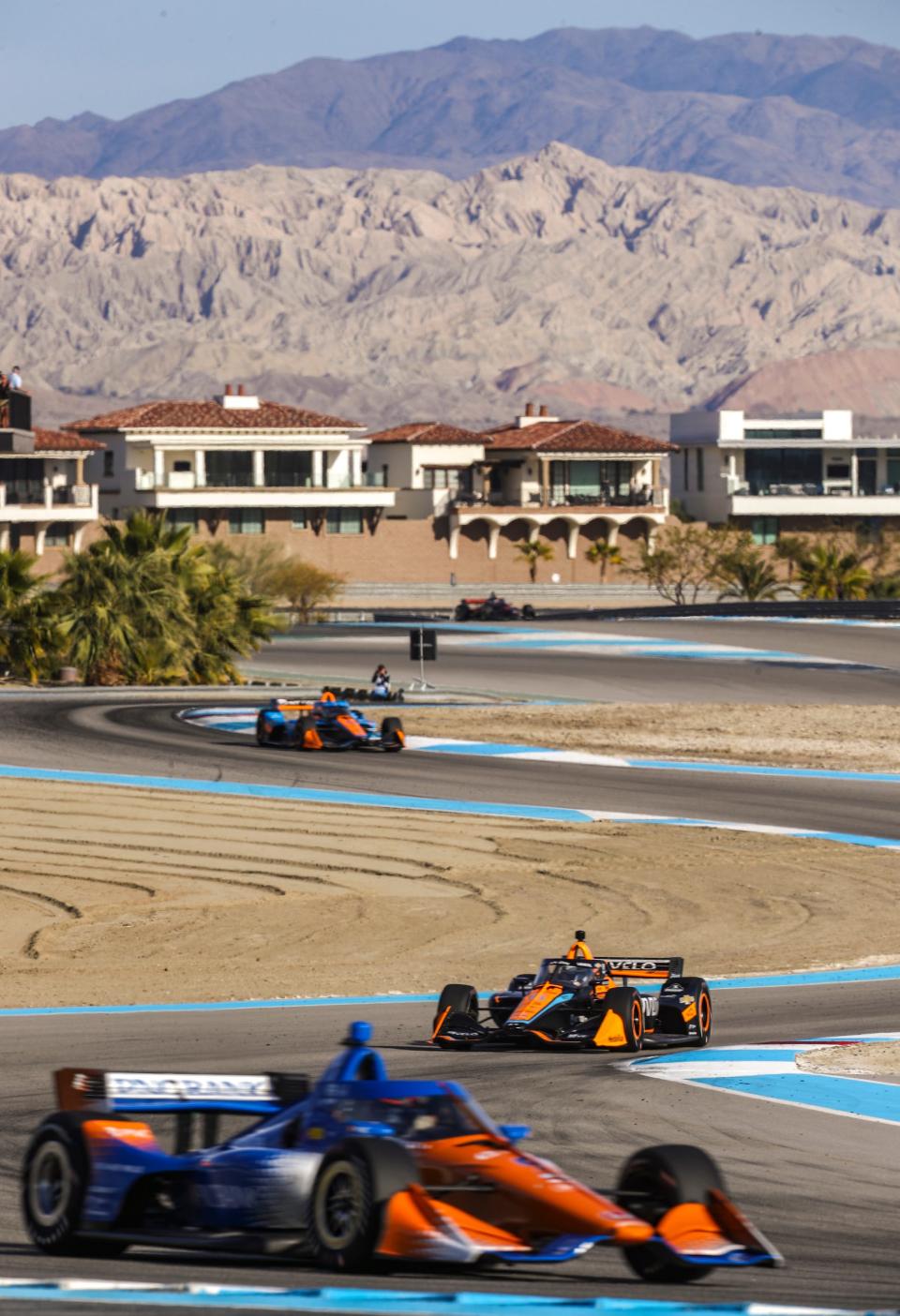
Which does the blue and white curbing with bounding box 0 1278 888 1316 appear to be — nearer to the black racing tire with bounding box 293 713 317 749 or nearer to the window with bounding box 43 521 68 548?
the black racing tire with bounding box 293 713 317 749

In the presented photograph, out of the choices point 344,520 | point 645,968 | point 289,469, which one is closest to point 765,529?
point 344,520

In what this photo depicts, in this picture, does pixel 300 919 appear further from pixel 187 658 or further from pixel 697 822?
pixel 187 658

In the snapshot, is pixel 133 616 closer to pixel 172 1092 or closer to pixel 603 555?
pixel 172 1092

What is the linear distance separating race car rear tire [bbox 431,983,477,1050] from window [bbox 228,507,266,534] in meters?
93.0

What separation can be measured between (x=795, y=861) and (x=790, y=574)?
80376 millimetres

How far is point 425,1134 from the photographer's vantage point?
8.80 metres

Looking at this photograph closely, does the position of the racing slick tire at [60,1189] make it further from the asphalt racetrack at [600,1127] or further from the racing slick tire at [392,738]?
the racing slick tire at [392,738]

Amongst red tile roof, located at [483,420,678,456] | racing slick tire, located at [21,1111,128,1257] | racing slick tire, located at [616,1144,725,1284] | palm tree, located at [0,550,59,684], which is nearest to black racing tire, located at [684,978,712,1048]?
racing slick tire, located at [616,1144,725,1284]

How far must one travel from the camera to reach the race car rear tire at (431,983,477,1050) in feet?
53.0

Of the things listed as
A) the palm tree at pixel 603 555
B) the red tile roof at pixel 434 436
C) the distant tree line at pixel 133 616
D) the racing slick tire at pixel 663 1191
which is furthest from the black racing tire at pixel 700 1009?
the red tile roof at pixel 434 436

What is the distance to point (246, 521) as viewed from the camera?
108m

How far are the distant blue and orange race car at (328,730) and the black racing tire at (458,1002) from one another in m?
22.0

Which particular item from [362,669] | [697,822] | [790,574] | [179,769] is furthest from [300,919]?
[790,574]

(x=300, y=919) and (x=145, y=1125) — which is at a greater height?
(x=145, y=1125)
